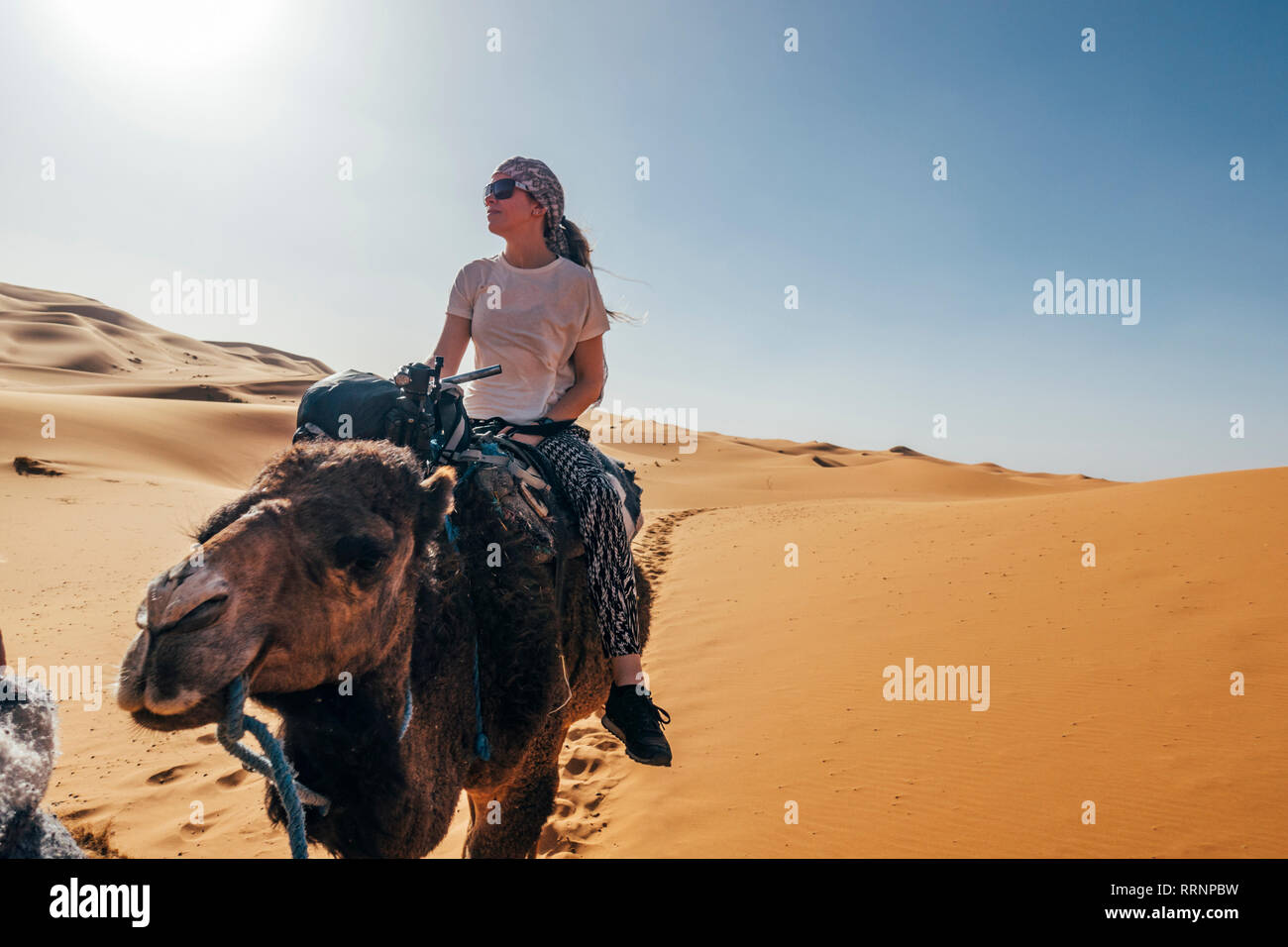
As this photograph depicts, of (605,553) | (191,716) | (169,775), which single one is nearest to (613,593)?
(605,553)

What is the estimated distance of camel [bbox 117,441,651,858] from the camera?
1388 mm

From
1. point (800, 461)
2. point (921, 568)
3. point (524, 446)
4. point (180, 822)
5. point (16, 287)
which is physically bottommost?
point (180, 822)

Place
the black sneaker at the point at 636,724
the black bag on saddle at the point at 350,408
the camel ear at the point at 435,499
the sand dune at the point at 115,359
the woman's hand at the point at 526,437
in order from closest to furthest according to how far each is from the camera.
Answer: the camel ear at the point at 435,499 < the black bag on saddle at the point at 350,408 < the black sneaker at the point at 636,724 < the woman's hand at the point at 526,437 < the sand dune at the point at 115,359

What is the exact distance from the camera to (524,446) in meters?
3.25

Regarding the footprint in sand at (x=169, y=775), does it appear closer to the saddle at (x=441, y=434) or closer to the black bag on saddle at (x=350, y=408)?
the saddle at (x=441, y=434)

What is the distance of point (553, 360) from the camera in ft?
11.2

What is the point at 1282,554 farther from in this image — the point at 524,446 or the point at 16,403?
the point at 16,403

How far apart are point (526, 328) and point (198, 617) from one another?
2.29 metres

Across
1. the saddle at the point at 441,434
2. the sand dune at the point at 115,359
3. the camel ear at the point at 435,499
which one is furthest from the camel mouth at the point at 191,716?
the sand dune at the point at 115,359

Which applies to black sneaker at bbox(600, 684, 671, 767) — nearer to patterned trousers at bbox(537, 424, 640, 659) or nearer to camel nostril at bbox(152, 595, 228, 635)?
patterned trousers at bbox(537, 424, 640, 659)

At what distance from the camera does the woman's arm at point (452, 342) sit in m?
3.48

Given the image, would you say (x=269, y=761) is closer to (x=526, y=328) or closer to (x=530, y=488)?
(x=530, y=488)
